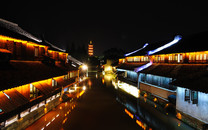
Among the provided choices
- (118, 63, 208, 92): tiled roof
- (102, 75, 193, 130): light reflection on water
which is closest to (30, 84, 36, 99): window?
(102, 75, 193, 130): light reflection on water

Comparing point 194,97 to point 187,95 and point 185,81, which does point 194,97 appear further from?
point 185,81

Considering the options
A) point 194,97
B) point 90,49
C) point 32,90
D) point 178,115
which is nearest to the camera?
point 194,97

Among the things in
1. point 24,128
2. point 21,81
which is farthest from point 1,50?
point 24,128

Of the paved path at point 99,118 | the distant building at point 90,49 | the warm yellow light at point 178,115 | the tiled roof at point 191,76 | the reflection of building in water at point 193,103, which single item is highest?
the distant building at point 90,49

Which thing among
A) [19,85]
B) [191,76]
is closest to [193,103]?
[191,76]

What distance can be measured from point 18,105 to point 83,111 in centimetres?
932

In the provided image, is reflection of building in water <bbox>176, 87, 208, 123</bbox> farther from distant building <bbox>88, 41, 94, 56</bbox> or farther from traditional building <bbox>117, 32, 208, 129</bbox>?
distant building <bbox>88, 41, 94, 56</bbox>

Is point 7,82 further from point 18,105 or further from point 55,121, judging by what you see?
point 55,121

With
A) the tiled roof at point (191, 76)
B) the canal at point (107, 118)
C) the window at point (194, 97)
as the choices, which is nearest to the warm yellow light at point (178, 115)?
the canal at point (107, 118)

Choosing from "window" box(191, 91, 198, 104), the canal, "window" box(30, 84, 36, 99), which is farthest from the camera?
"window" box(30, 84, 36, 99)

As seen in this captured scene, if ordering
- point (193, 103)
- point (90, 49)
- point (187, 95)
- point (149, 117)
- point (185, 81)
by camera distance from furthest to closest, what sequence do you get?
1. point (90, 49)
2. point (149, 117)
3. point (187, 95)
4. point (185, 81)
5. point (193, 103)

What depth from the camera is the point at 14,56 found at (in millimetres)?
14969

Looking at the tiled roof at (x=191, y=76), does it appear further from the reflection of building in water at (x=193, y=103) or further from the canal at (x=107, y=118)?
the canal at (x=107, y=118)

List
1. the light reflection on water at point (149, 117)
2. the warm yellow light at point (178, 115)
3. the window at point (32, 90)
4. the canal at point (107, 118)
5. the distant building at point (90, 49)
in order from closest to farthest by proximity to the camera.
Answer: the canal at point (107, 118), the light reflection on water at point (149, 117), the window at point (32, 90), the warm yellow light at point (178, 115), the distant building at point (90, 49)
